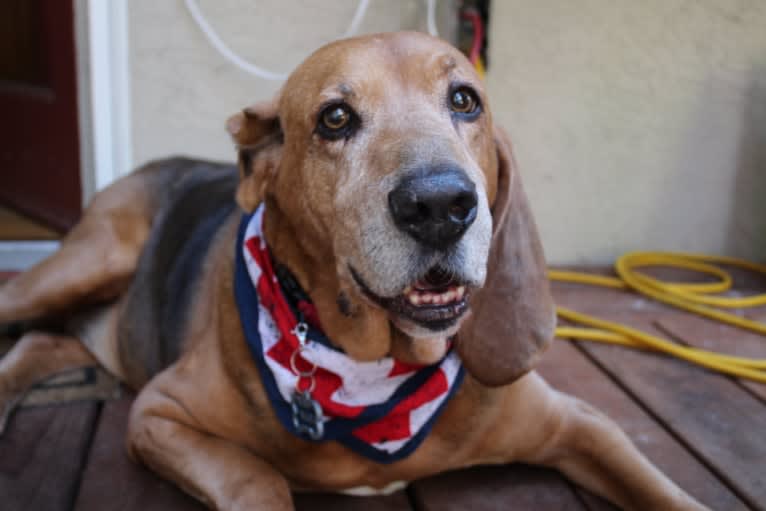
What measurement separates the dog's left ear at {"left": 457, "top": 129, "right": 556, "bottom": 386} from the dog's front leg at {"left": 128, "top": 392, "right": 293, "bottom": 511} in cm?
60

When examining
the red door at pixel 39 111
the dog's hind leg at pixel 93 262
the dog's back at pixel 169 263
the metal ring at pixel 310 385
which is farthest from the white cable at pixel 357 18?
the metal ring at pixel 310 385

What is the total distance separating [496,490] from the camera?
2.28m

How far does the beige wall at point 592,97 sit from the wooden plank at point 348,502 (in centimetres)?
229

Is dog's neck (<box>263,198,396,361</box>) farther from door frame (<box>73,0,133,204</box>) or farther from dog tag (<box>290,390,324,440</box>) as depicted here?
door frame (<box>73,0,133,204</box>)

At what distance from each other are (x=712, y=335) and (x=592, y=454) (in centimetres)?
151

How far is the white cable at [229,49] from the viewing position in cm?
385

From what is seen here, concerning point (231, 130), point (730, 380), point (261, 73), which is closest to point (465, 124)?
point (231, 130)

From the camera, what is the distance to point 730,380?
3.03 metres

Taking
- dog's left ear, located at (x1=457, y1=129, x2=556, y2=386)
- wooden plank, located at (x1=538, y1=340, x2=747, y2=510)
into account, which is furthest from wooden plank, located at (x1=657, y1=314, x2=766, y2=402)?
dog's left ear, located at (x1=457, y1=129, x2=556, y2=386)

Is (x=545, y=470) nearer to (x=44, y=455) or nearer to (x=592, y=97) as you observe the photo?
(x=44, y=455)

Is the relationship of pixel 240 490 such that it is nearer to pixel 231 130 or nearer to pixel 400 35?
pixel 231 130

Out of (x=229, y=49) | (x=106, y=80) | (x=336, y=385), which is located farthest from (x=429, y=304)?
(x=106, y=80)

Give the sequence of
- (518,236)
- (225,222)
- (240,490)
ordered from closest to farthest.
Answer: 1. (240,490)
2. (518,236)
3. (225,222)

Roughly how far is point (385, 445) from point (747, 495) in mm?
1014
